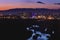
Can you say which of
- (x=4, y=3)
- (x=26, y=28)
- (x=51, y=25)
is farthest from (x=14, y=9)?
(x=51, y=25)

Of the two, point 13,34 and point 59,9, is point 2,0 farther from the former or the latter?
point 59,9

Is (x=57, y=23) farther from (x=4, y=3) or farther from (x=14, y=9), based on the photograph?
(x=4, y=3)

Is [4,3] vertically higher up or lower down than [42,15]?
higher up

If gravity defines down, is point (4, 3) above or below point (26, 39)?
above

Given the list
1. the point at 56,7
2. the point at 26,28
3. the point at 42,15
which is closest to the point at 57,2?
the point at 56,7

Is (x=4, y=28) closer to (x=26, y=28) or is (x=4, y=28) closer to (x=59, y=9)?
(x=26, y=28)

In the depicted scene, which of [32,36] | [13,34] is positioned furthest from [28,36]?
[13,34]

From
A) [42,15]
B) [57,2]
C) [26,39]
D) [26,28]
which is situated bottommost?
[26,39]
